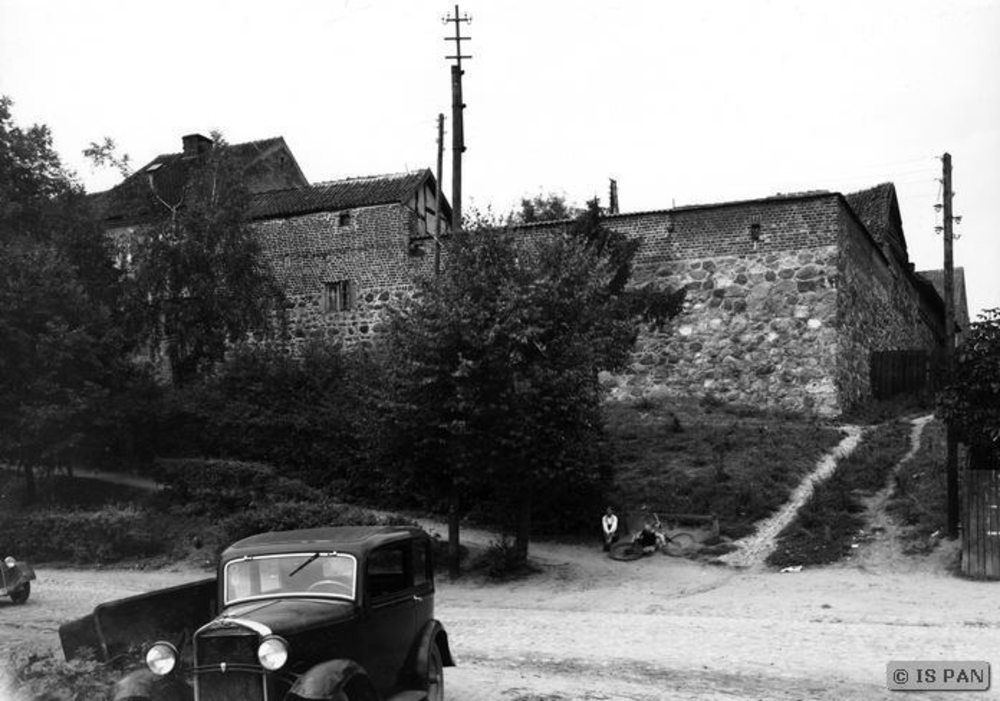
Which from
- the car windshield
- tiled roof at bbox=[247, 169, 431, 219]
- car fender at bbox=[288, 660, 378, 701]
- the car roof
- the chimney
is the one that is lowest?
car fender at bbox=[288, 660, 378, 701]

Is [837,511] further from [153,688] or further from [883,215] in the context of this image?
[883,215]

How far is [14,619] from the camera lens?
44.1 ft

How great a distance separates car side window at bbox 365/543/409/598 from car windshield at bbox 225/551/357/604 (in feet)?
0.66

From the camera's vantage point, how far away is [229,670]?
604 centimetres

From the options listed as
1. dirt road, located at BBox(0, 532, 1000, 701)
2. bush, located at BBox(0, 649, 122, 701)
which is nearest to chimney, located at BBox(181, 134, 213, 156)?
dirt road, located at BBox(0, 532, 1000, 701)

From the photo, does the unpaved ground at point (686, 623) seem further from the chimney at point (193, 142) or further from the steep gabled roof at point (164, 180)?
the chimney at point (193, 142)

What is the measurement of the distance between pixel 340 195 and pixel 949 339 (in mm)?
21321

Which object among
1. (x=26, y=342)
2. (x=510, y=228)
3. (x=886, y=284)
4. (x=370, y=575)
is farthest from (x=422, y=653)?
(x=886, y=284)

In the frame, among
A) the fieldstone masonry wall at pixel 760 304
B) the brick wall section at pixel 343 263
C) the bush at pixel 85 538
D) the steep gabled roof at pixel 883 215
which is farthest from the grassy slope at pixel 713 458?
the steep gabled roof at pixel 883 215

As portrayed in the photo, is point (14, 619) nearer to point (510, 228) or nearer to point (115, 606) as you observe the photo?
point (115, 606)

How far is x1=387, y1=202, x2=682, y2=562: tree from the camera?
15.8 metres

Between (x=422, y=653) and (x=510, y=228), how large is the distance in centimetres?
1115

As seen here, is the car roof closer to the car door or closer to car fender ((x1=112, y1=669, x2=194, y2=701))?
the car door

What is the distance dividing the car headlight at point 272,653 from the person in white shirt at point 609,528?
12.3 m
